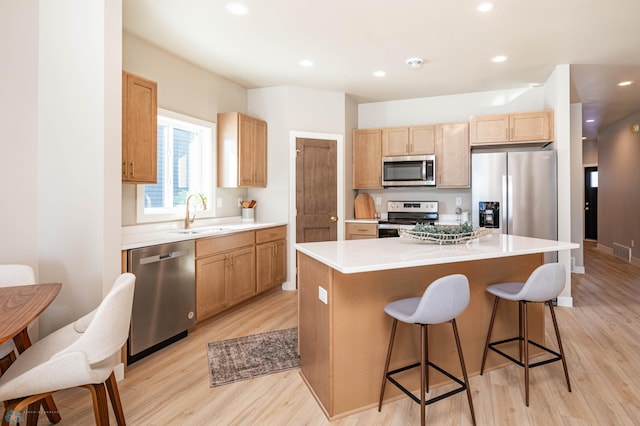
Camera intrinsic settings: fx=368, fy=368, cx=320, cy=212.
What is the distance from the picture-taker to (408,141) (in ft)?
17.1

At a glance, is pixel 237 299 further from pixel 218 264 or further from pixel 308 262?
pixel 308 262

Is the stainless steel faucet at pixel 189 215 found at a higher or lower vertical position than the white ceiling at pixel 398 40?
lower

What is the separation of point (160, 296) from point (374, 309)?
5.62ft

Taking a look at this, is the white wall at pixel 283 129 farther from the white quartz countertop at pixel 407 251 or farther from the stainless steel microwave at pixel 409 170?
the white quartz countertop at pixel 407 251

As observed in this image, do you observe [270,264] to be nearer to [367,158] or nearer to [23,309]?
[367,158]

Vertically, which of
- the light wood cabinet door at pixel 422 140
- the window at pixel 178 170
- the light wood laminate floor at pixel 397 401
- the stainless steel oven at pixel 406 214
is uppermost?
the light wood cabinet door at pixel 422 140

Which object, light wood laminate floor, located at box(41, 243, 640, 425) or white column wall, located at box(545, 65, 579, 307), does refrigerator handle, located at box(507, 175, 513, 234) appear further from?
light wood laminate floor, located at box(41, 243, 640, 425)

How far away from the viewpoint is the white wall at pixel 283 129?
15.9 feet

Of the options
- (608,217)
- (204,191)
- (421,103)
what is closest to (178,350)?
→ (204,191)

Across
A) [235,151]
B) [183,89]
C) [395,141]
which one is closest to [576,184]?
Result: [395,141]

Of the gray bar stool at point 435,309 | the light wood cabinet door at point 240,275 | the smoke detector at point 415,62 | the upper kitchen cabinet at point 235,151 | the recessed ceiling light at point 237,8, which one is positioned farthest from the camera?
the upper kitchen cabinet at point 235,151

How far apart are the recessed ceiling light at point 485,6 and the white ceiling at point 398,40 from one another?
4cm

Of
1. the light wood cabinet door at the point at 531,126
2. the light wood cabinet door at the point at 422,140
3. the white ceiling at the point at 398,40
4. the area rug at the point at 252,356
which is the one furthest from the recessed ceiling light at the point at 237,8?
the light wood cabinet door at the point at 531,126

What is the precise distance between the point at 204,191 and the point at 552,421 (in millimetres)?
3793
